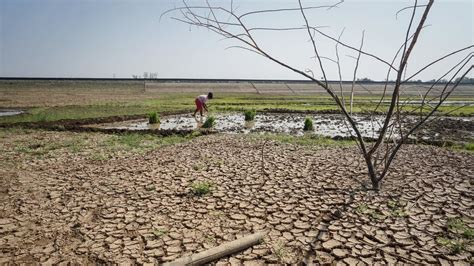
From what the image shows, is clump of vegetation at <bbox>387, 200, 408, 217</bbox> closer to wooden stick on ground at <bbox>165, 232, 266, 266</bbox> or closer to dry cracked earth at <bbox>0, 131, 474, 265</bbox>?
dry cracked earth at <bbox>0, 131, 474, 265</bbox>

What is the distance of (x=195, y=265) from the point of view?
10.5 ft

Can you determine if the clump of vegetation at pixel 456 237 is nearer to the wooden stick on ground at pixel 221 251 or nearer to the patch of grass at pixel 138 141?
the wooden stick on ground at pixel 221 251

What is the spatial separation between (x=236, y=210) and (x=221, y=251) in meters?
1.25

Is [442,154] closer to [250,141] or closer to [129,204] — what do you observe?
[250,141]

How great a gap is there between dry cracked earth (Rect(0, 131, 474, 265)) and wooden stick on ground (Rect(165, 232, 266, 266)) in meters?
0.08

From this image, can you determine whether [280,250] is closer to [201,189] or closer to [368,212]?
[368,212]

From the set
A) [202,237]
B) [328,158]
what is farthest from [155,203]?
[328,158]

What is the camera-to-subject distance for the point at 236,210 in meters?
4.65

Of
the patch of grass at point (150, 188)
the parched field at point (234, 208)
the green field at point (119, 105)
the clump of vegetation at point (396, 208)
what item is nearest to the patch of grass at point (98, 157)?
the parched field at point (234, 208)

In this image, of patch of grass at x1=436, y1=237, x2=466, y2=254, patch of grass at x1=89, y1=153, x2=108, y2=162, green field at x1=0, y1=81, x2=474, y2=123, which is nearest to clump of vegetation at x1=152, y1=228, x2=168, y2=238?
patch of grass at x1=436, y1=237, x2=466, y2=254

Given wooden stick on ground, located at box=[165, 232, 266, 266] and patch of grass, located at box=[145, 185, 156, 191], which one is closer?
wooden stick on ground, located at box=[165, 232, 266, 266]

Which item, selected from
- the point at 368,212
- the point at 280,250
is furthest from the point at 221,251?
the point at 368,212

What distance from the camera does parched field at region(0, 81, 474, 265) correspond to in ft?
11.7

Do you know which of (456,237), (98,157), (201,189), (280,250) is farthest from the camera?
(98,157)
